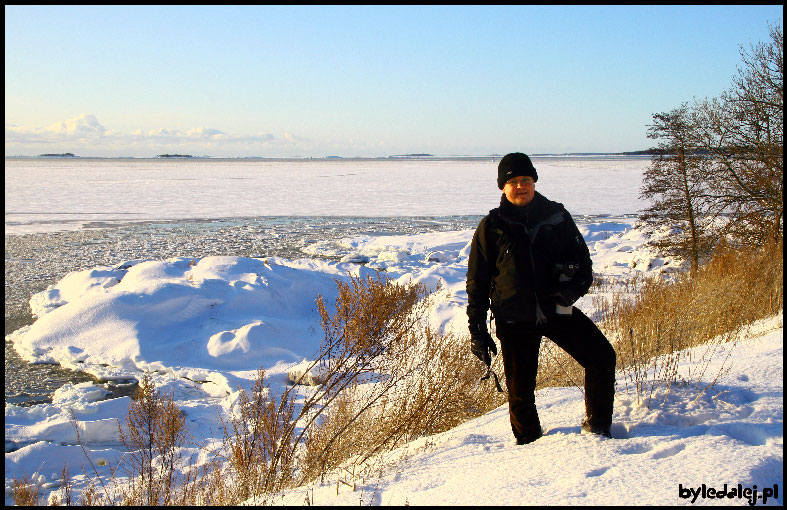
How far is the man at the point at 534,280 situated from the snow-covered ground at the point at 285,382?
447 millimetres

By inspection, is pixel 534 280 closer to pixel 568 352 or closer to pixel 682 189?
pixel 568 352

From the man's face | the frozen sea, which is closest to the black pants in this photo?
the man's face

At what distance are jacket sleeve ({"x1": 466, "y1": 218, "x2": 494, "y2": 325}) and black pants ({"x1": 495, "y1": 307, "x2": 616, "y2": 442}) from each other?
5.7 inches

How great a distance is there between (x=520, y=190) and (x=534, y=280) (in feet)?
1.70

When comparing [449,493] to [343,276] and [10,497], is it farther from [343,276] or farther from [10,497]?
A: [343,276]

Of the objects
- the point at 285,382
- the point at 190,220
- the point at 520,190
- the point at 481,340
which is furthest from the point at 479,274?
the point at 190,220

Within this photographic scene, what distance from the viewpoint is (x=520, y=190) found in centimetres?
323

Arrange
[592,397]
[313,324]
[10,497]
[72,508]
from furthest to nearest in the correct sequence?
[313,324] < [10,497] < [72,508] < [592,397]

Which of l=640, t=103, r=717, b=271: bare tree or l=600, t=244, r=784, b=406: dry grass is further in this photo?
l=640, t=103, r=717, b=271: bare tree

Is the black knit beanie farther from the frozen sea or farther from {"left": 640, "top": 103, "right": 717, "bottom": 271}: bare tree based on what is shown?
{"left": 640, "top": 103, "right": 717, "bottom": 271}: bare tree

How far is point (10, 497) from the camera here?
17.3 feet

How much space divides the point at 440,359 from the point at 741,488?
339cm

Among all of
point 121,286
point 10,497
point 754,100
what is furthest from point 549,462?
point 754,100

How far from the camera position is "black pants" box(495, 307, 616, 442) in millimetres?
3254
